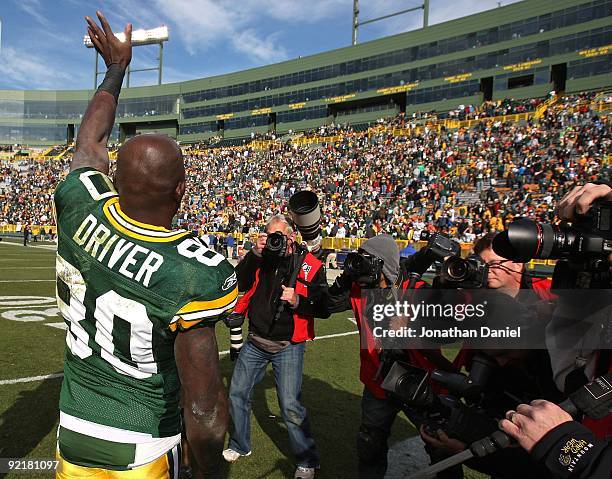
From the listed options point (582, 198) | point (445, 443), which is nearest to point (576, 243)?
point (582, 198)

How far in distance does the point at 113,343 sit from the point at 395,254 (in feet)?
6.18

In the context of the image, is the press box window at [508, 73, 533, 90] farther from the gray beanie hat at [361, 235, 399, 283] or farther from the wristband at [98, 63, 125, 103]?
the wristband at [98, 63, 125, 103]

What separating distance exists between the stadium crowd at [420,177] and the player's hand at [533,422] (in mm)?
16423

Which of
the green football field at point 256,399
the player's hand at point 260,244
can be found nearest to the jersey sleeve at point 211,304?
the player's hand at point 260,244

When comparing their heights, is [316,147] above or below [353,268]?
above

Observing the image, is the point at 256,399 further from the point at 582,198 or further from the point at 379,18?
the point at 379,18

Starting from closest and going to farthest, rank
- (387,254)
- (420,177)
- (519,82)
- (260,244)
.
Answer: (387,254)
(260,244)
(420,177)
(519,82)

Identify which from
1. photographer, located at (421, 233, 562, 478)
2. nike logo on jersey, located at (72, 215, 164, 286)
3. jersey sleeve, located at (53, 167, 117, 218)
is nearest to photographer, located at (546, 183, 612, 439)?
photographer, located at (421, 233, 562, 478)

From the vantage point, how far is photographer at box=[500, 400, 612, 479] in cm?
135

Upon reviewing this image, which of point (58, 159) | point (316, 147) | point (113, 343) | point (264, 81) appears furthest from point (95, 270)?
point (58, 159)

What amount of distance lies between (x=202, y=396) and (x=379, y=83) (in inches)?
1921

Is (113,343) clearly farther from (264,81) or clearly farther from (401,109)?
(264,81)

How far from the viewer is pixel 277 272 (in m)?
3.88

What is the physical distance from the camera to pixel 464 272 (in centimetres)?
226
